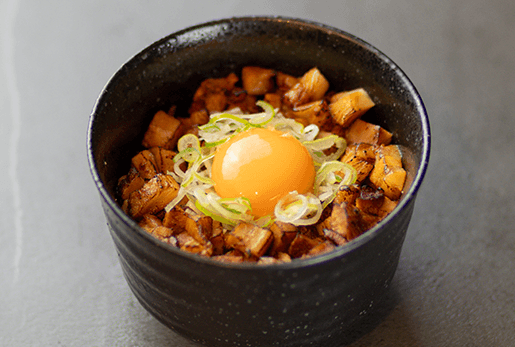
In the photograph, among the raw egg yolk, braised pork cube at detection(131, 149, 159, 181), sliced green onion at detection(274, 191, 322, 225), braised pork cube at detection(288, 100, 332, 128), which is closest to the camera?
sliced green onion at detection(274, 191, 322, 225)

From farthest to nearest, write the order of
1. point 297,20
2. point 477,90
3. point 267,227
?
point 477,90 < point 297,20 < point 267,227

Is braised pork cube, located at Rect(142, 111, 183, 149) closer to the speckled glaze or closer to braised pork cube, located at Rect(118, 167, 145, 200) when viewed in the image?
the speckled glaze

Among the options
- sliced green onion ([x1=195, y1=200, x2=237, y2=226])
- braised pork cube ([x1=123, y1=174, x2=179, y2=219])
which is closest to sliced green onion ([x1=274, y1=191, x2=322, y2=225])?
sliced green onion ([x1=195, y1=200, x2=237, y2=226])

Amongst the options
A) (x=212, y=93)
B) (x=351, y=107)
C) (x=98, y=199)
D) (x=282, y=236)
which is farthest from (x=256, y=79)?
(x=98, y=199)

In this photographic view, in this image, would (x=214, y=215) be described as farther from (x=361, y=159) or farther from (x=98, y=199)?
(x=98, y=199)

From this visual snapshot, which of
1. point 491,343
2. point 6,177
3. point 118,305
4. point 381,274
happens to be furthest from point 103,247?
point 491,343

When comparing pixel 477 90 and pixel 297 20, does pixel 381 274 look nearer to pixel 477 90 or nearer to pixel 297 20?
pixel 297 20
